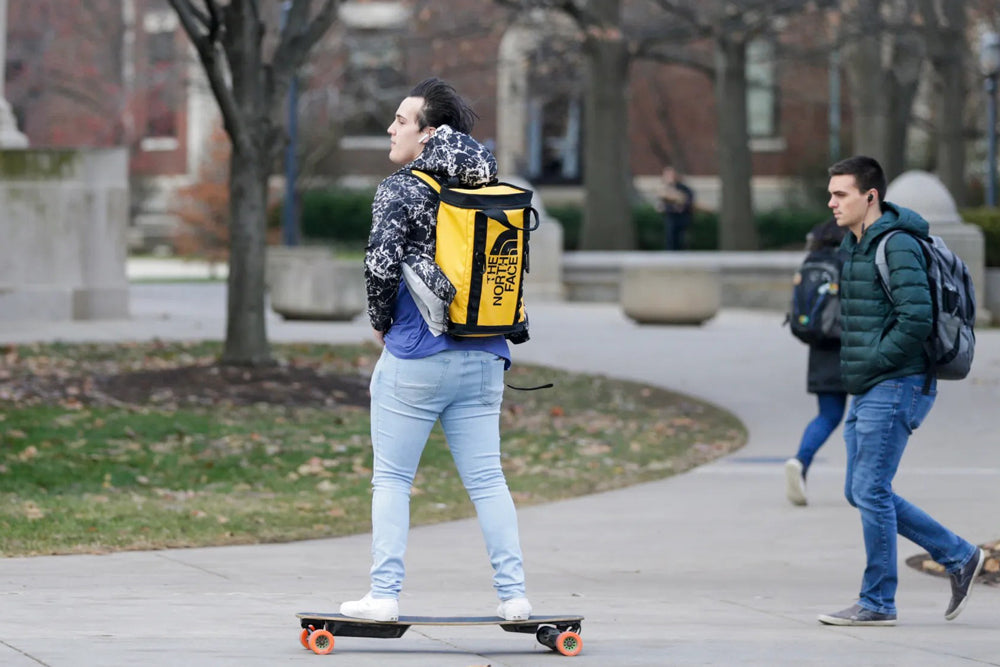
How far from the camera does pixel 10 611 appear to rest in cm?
645

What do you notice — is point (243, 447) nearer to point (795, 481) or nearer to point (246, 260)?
point (246, 260)

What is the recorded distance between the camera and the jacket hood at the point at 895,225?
670cm

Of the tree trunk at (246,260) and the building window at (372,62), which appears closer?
the tree trunk at (246,260)

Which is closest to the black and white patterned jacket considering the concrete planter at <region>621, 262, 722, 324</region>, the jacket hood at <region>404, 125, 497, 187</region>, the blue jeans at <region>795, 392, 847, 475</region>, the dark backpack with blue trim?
the jacket hood at <region>404, 125, 497, 187</region>

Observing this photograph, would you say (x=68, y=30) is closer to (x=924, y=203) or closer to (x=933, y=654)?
(x=924, y=203)

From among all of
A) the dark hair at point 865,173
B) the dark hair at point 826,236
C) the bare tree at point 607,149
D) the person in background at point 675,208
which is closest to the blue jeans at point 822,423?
the dark hair at point 826,236

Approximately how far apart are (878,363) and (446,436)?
6.02 ft

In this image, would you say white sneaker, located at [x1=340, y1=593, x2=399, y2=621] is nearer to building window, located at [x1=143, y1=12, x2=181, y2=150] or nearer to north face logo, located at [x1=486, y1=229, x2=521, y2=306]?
north face logo, located at [x1=486, y1=229, x2=521, y2=306]

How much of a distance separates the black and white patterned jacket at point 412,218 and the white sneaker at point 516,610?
101 centimetres

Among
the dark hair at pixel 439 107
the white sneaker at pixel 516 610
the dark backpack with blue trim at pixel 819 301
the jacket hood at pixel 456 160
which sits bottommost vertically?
the white sneaker at pixel 516 610

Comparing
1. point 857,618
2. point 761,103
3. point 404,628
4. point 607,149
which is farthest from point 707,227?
point 404,628

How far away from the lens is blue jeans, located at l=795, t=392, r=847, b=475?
9.84m

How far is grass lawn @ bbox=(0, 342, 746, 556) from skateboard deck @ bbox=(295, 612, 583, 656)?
9.10ft

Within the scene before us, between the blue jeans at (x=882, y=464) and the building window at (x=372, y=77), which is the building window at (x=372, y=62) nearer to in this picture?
the building window at (x=372, y=77)
